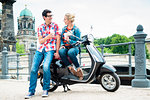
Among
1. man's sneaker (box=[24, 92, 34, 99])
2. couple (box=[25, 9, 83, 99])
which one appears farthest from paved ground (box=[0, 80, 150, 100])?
couple (box=[25, 9, 83, 99])

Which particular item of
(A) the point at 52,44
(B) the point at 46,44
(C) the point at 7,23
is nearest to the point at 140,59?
(A) the point at 52,44

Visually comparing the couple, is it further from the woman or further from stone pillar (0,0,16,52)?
stone pillar (0,0,16,52)

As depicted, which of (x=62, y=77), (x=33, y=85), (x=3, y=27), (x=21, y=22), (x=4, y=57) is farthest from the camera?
(x=21, y=22)

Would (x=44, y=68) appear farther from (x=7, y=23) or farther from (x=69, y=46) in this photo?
(x=7, y=23)

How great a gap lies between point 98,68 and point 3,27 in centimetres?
1998

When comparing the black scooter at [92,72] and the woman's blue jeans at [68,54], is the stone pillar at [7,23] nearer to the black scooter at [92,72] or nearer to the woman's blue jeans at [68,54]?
the black scooter at [92,72]

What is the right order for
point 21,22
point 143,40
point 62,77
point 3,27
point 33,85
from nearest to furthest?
point 33,85 → point 62,77 → point 143,40 → point 3,27 → point 21,22

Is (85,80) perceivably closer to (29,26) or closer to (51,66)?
(51,66)

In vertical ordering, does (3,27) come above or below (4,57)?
above

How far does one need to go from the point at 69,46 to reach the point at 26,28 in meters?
94.1

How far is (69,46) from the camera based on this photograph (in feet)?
16.3

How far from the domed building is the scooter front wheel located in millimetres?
90516

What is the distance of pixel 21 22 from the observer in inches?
3777

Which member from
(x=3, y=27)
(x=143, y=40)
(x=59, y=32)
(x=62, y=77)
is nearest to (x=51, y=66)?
(x=62, y=77)
